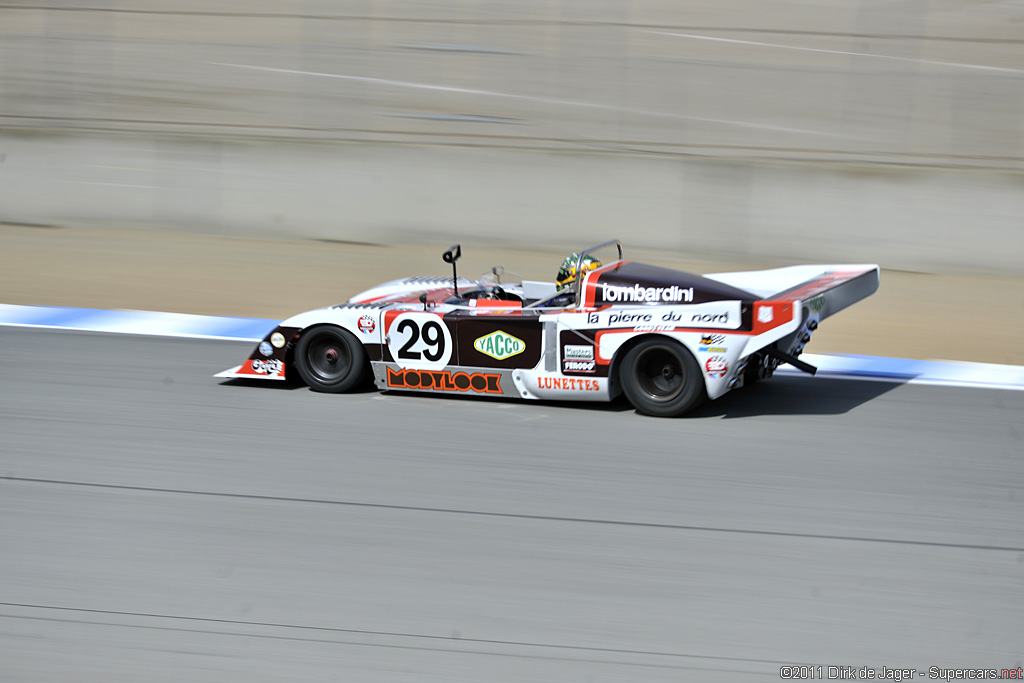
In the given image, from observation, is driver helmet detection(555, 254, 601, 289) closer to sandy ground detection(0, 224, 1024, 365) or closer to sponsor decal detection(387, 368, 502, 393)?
sponsor decal detection(387, 368, 502, 393)

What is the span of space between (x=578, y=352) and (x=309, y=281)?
6922 mm

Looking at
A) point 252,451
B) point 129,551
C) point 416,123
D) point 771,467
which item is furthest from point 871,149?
point 129,551

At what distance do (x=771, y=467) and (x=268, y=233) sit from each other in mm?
11186

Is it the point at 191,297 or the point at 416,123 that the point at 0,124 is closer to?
the point at 416,123

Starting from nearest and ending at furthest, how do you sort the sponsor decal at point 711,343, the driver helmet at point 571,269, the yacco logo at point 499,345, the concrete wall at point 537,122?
1. the sponsor decal at point 711,343
2. the yacco logo at point 499,345
3. the driver helmet at point 571,269
4. the concrete wall at point 537,122

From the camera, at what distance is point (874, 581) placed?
4.70m

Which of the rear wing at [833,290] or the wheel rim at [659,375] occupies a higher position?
the rear wing at [833,290]

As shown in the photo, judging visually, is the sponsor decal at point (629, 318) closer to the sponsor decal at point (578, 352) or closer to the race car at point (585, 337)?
the race car at point (585, 337)

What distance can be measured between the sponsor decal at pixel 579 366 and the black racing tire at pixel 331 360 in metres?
1.49

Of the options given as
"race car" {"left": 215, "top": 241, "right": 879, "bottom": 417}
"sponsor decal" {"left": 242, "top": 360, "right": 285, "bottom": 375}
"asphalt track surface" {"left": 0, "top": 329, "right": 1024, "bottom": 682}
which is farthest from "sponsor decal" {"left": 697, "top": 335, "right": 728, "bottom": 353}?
"sponsor decal" {"left": 242, "top": 360, "right": 285, "bottom": 375}

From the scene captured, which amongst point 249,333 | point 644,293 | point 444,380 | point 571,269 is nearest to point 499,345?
point 444,380

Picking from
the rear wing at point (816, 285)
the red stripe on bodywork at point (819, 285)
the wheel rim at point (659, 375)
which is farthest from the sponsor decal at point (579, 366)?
the red stripe on bodywork at point (819, 285)

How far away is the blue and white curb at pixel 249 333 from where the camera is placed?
8844mm

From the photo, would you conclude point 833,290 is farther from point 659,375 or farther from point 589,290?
point 589,290
